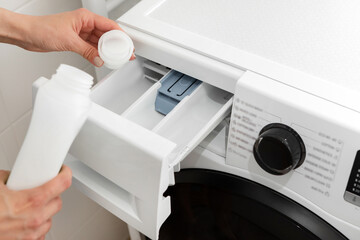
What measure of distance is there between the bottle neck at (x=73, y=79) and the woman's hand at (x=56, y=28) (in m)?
0.20

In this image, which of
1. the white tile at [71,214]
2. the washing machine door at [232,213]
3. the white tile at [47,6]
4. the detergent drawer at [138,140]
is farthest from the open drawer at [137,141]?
the white tile at [71,214]

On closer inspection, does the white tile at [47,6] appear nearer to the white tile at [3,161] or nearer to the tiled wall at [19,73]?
the tiled wall at [19,73]

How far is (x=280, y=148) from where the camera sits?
585mm

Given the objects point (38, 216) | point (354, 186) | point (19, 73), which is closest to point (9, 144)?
point (19, 73)

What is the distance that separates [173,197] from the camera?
821 mm

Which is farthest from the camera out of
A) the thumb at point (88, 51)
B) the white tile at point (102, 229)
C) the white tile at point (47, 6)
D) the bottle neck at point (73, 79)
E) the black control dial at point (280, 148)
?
the white tile at point (102, 229)

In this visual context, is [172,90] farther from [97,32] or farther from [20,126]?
[20,126]

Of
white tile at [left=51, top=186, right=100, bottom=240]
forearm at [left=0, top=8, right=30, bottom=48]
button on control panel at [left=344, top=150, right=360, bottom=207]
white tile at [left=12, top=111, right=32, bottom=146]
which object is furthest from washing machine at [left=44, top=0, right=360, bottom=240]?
white tile at [left=51, top=186, right=100, bottom=240]

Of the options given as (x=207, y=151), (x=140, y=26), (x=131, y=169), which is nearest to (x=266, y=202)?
(x=207, y=151)

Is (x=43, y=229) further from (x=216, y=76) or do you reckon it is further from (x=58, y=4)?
(x=58, y=4)

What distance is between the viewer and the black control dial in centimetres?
58

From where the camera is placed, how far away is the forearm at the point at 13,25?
70 cm

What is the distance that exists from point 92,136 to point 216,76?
7.5 inches

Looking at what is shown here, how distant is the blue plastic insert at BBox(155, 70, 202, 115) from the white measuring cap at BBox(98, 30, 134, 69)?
0.08 m
